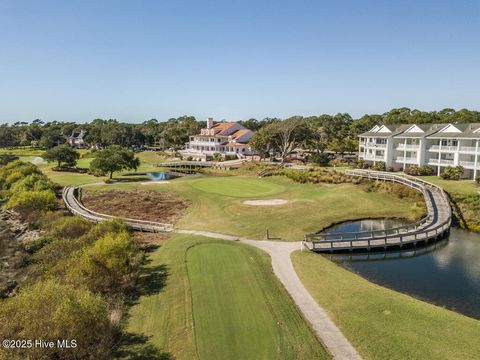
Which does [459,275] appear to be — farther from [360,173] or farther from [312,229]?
[360,173]

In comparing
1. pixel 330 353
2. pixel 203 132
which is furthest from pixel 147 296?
pixel 203 132

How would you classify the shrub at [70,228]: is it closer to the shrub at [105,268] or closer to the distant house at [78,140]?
the shrub at [105,268]

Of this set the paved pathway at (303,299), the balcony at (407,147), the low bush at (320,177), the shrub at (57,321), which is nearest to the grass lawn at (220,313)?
the paved pathway at (303,299)

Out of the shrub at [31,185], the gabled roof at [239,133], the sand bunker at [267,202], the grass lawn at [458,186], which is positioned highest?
the gabled roof at [239,133]

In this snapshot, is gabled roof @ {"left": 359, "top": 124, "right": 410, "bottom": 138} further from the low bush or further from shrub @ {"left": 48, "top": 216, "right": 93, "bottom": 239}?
shrub @ {"left": 48, "top": 216, "right": 93, "bottom": 239}

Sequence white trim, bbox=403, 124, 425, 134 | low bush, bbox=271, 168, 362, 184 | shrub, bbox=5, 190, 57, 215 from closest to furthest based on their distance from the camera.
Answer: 1. shrub, bbox=5, 190, 57, 215
2. low bush, bbox=271, 168, 362, 184
3. white trim, bbox=403, 124, 425, 134

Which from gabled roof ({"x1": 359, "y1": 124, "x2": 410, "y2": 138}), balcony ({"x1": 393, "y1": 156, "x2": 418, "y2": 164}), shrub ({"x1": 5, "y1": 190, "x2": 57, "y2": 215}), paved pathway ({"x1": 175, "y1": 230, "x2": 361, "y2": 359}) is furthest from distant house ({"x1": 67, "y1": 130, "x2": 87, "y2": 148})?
paved pathway ({"x1": 175, "y1": 230, "x2": 361, "y2": 359})
